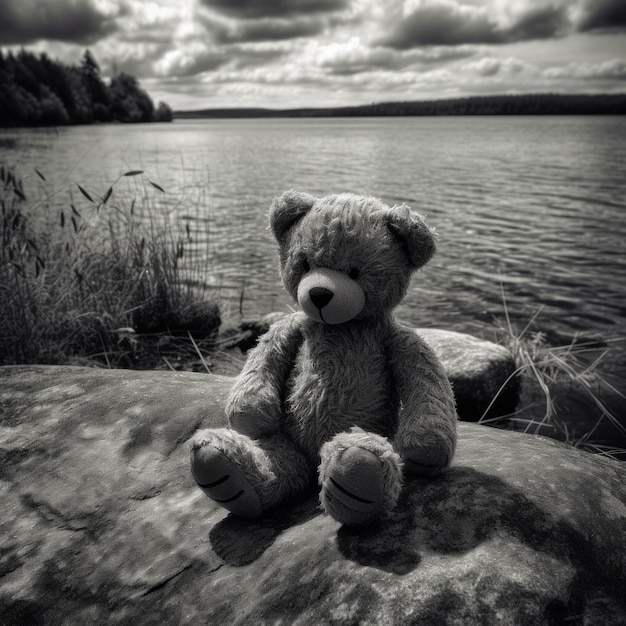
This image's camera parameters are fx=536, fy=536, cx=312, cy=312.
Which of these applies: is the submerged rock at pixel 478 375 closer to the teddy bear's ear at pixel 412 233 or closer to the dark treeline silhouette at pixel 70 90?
the teddy bear's ear at pixel 412 233

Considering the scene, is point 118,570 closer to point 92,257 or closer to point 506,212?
point 92,257

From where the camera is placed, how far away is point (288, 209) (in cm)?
211

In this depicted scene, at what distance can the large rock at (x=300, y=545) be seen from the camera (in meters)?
1.40

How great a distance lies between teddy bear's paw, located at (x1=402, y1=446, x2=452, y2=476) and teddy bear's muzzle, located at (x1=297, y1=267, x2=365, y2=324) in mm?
515

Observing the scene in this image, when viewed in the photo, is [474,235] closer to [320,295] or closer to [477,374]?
[477,374]

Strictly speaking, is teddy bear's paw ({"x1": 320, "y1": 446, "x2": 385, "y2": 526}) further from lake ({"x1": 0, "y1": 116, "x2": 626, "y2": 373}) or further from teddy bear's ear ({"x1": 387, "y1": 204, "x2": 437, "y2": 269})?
lake ({"x1": 0, "y1": 116, "x2": 626, "y2": 373})

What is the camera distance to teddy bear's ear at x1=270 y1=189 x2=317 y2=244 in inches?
83.0

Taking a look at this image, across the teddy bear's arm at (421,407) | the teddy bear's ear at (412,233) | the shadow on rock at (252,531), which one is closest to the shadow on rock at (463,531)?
the teddy bear's arm at (421,407)

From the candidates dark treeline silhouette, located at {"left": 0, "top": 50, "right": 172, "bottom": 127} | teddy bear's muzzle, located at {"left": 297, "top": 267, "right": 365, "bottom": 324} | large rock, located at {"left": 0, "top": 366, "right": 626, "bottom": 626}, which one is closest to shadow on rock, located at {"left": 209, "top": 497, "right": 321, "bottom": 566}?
large rock, located at {"left": 0, "top": 366, "right": 626, "bottom": 626}

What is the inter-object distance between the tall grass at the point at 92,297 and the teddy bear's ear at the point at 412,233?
2745mm

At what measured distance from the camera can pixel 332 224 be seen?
195 centimetres

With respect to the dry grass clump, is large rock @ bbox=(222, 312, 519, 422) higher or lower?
higher

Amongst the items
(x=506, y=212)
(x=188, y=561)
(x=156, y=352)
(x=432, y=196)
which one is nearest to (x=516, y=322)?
(x=156, y=352)

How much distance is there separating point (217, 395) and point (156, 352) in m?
2.90
